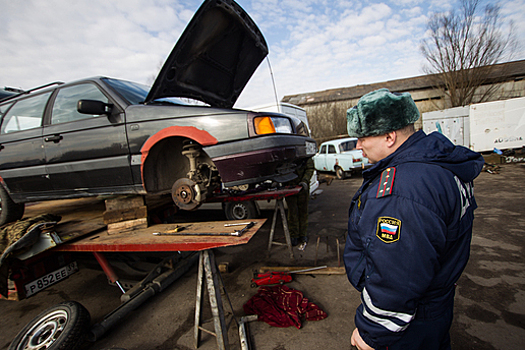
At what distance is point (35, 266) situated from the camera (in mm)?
2232

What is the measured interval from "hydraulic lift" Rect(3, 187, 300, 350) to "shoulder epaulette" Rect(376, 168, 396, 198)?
3.45 ft

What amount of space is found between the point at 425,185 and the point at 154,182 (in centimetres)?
250

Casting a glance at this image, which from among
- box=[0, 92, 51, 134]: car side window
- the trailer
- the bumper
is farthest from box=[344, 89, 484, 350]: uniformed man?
the trailer

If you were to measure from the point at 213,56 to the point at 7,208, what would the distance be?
129 inches

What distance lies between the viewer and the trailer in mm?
10031

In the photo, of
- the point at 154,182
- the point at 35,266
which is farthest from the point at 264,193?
the point at 35,266

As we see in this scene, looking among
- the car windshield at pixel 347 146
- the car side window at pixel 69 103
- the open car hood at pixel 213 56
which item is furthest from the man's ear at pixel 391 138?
the car windshield at pixel 347 146

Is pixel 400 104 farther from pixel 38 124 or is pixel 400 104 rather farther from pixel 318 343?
pixel 38 124

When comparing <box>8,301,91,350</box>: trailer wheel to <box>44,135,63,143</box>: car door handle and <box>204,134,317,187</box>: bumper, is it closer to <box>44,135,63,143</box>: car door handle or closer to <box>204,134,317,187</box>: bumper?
<box>204,134,317,187</box>: bumper

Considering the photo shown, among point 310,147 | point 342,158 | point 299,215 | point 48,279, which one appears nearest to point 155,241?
point 48,279

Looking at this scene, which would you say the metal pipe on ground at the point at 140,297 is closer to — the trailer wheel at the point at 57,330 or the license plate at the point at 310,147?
the trailer wheel at the point at 57,330

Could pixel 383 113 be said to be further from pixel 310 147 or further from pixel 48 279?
pixel 48 279

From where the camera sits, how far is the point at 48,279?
2.30 m

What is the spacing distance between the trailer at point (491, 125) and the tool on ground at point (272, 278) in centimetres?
1175
